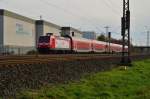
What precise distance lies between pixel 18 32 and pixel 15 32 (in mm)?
1855

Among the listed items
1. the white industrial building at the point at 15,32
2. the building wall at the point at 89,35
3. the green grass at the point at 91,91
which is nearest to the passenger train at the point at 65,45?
the white industrial building at the point at 15,32

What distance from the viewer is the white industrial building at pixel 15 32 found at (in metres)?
77.8

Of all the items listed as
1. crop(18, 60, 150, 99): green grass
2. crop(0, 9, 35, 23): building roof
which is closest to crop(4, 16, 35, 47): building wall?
crop(0, 9, 35, 23): building roof

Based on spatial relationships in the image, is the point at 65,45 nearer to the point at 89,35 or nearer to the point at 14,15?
the point at 14,15

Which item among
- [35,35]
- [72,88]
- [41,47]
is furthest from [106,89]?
[35,35]

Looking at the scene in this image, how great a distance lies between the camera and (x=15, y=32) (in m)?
84.1

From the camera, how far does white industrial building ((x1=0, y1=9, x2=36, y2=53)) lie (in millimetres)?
77812

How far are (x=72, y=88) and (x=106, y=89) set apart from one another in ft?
7.47

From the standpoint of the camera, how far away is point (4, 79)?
13156mm

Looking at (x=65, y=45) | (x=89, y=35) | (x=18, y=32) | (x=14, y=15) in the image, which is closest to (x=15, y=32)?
(x=18, y=32)

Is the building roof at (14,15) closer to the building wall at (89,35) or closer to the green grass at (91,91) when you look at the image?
the building wall at (89,35)

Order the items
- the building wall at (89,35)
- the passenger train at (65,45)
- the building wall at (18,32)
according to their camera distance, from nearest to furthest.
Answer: the passenger train at (65,45) < the building wall at (18,32) < the building wall at (89,35)

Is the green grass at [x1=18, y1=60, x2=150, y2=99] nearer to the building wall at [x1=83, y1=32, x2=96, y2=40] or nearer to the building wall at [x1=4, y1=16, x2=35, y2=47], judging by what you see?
the building wall at [x1=4, y1=16, x2=35, y2=47]

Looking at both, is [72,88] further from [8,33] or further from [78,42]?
[8,33]
